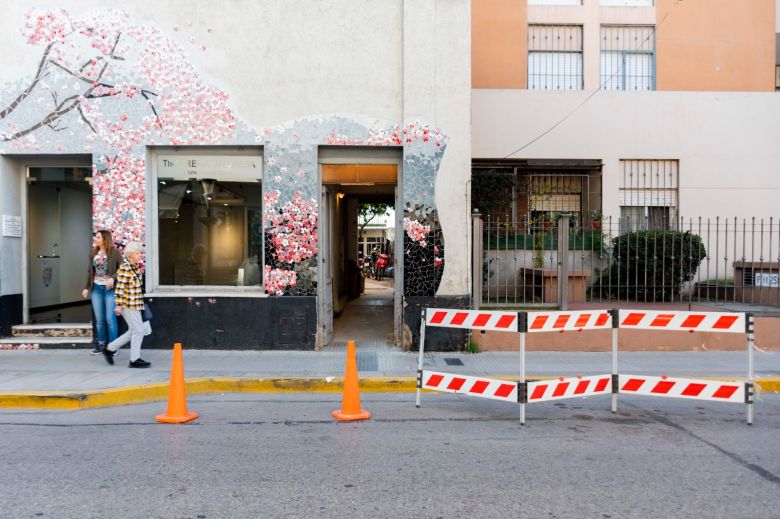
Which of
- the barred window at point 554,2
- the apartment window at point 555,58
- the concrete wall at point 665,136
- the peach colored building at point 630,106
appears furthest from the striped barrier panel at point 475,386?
the barred window at point 554,2

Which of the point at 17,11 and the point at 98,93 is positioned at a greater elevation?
the point at 17,11

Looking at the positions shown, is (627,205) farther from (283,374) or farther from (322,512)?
(322,512)

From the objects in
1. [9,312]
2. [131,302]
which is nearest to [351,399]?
[131,302]

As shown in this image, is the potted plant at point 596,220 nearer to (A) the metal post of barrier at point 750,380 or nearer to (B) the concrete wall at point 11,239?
(A) the metal post of barrier at point 750,380

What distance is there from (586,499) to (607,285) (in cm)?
763

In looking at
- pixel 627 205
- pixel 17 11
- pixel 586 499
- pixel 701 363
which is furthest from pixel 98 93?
pixel 627 205

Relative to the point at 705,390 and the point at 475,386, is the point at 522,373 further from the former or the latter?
the point at 705,390

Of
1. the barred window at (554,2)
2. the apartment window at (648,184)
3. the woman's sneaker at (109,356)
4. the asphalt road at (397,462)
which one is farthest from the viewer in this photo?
the barred window at (554,2)

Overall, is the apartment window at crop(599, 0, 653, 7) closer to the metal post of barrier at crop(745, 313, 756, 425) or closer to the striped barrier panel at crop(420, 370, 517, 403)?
the metal post of barrier at crop(745, 313, 756, 425)

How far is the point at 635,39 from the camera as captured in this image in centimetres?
1502

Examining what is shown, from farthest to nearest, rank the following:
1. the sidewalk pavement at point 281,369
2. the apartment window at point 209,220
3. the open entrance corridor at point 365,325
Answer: the open entrance corridor at point 365,325 → the apartment window at point 209,220 → the sidewalk pavement at point 281,369

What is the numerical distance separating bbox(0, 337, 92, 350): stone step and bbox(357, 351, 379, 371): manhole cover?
4.56 meters

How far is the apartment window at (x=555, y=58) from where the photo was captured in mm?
14953

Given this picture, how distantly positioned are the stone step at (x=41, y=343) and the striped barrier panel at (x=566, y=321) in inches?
294
